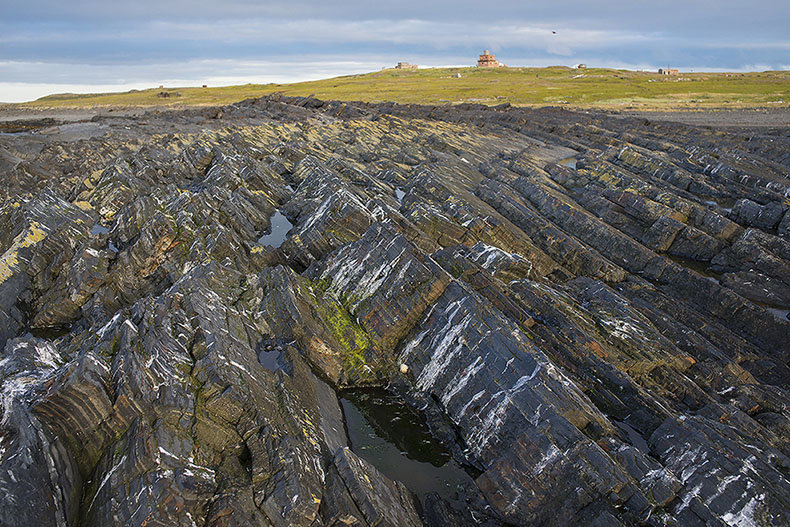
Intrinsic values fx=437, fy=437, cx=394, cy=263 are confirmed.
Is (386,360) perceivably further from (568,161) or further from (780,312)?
(568,161)

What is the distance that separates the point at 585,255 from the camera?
38.6m

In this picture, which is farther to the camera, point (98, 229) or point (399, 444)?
point (98, 229)

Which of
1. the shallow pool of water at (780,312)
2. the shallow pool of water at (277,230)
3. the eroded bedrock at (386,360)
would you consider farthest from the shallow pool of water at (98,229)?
the shallow pool of water at (780,312)

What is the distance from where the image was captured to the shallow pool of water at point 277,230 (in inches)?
1660

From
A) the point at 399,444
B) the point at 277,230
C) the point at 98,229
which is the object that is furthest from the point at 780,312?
the point at 98,229

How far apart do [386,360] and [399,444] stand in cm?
530

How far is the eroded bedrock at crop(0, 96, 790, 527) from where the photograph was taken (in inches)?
602

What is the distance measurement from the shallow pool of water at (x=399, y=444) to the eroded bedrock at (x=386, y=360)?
0.13 meters

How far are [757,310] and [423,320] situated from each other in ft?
78.7

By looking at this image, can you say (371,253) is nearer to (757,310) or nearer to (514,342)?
(514,342)

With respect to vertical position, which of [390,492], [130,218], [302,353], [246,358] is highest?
[130,218]

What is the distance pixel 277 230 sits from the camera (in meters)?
45.2

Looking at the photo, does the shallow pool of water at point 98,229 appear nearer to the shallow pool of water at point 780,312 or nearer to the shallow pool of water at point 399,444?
the shallow pool of water at point 399,444

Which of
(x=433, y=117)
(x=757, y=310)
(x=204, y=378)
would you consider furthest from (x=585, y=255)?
(x=433, y=117)
